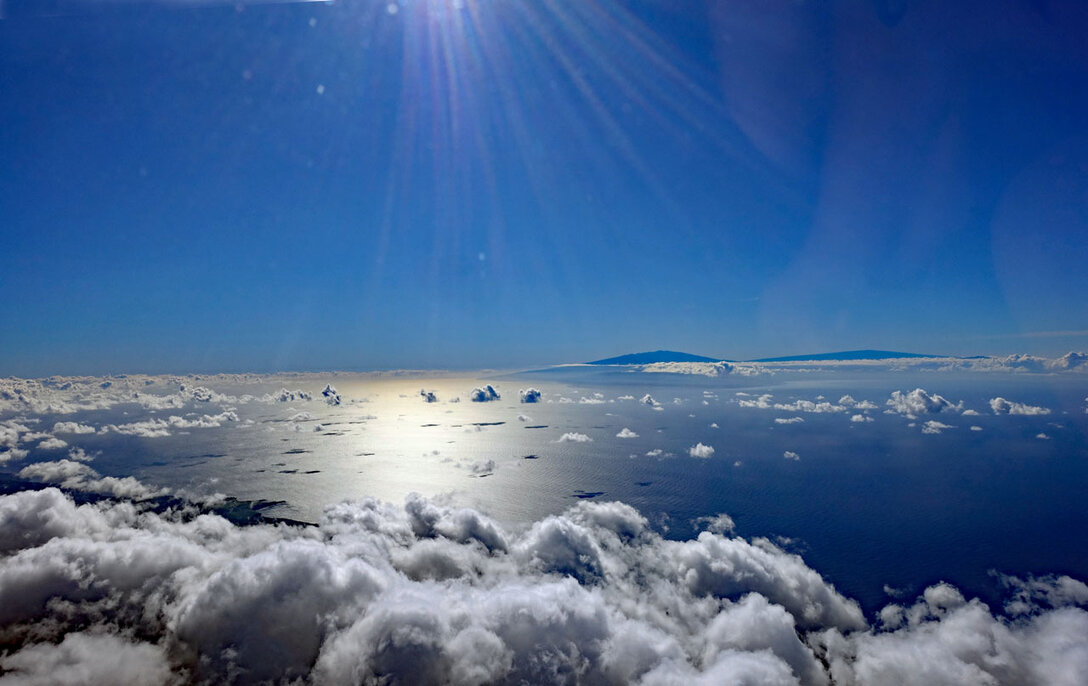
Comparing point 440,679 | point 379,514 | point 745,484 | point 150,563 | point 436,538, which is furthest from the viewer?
point 745,484

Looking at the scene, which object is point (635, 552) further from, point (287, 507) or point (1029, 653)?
point (287, 507)

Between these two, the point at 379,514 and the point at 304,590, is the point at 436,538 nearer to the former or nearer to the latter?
the point at 379,514

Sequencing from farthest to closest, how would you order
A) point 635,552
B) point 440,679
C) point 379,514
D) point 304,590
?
point 379,514
point 635,552
point 304,590
point 440,679

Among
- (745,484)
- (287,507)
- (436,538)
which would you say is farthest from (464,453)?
(745,484)

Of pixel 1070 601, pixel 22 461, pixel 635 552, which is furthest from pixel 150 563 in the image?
pixel 22 461

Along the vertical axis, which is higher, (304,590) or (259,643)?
(304,590)

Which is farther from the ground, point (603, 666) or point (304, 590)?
point (304, 590)

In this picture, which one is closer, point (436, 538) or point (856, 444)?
point (436, 538)

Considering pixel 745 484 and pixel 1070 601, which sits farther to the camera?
pixel 745 484

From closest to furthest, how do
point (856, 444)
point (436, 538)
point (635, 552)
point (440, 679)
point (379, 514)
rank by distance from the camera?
point (440, 679), point (635, 552), point (436, 538), point (379, 514), point (856, 444)
